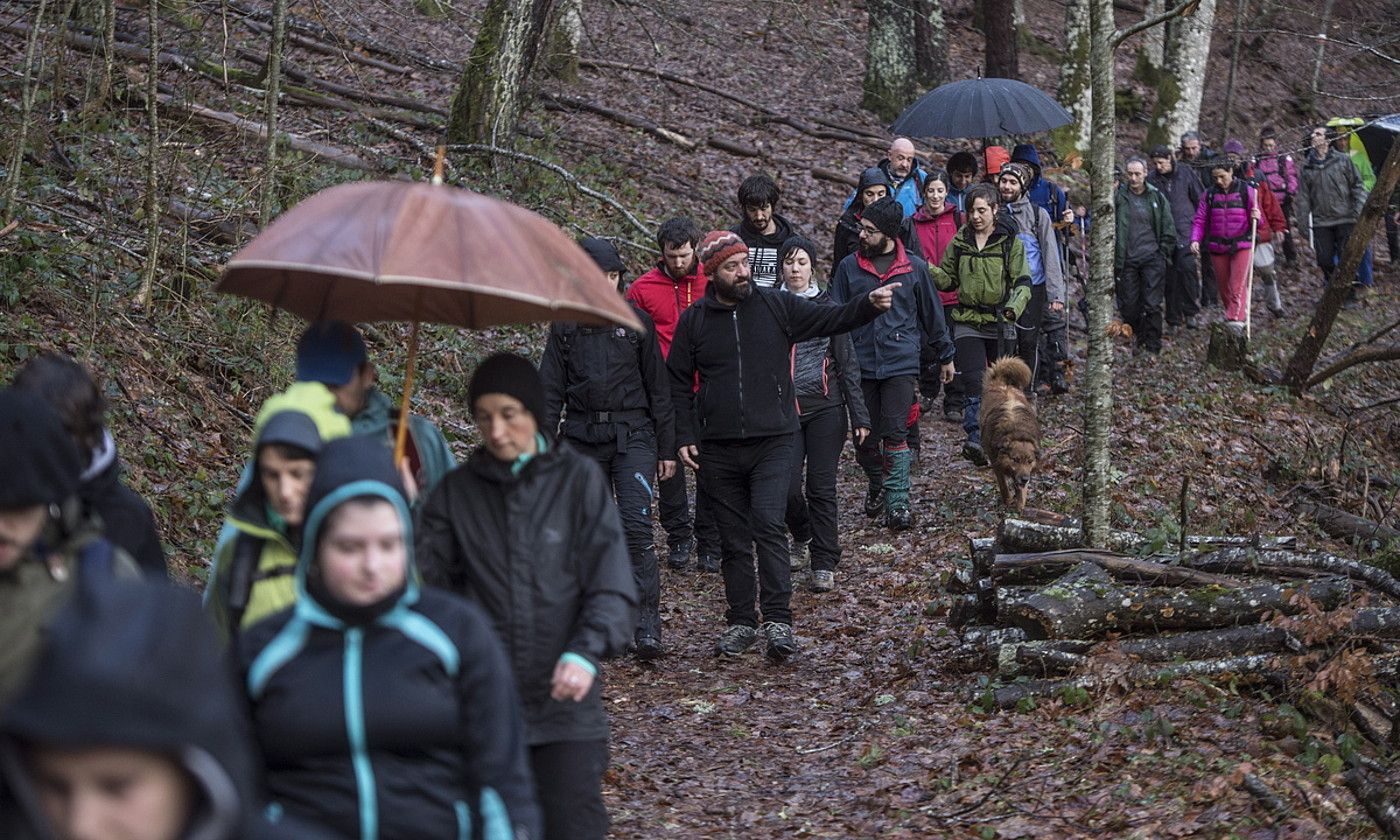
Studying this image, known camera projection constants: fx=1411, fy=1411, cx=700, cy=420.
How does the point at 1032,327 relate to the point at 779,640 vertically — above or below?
above

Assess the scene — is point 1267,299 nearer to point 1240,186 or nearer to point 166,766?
point 1240,186

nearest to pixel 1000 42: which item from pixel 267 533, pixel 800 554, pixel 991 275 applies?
pixel 991 275

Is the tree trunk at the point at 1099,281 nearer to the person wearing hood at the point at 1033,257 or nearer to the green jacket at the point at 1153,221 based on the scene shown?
the person wearing hood at the point at 1033,257

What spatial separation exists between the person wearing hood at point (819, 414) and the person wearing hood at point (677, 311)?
682 mm

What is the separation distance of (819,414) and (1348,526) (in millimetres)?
4419

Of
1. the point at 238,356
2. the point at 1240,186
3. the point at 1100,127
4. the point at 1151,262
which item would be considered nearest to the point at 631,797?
the point at 1100,127

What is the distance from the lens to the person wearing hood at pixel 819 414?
32.3ft

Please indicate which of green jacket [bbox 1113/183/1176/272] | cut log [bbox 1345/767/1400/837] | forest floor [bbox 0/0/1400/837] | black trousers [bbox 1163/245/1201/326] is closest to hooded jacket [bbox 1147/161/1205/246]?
black trousers [bbox 1163/245/1201/326]

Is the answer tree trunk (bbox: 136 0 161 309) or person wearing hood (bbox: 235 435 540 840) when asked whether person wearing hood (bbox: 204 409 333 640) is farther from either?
tree trunk (bbox: 136 0 161 309)

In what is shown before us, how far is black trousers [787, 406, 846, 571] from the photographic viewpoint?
9.84 meters

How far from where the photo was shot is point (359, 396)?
4512mm

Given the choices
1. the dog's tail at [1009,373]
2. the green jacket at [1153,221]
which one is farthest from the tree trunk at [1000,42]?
the dog's tail at [1009,373]

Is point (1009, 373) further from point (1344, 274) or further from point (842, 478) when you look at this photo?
point (1344, 274)

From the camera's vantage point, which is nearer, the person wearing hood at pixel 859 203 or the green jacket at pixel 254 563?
the green jacket at pixel 254 563
